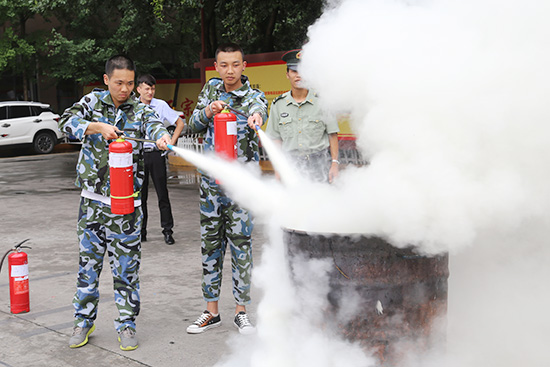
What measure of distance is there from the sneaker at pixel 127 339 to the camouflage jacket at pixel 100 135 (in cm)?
94

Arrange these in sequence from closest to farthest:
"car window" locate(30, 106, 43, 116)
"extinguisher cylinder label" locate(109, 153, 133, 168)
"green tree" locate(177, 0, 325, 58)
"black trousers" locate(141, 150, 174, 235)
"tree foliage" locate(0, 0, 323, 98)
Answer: "extinguisher cylinder label" locate(109, 153, 133, 168) → "black trousers" locate(141, 150, 174, 235) → "green tree" locate(177, 0, 325, 58) → "tree foliage" locate(0, 0, 323, 98) → "car window" locate(30, 106, 43, 116)

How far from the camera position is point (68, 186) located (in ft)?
42.9

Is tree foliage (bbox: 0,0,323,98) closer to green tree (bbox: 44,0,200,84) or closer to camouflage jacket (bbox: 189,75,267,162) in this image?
green tree (bbox: 44,0,200,84)

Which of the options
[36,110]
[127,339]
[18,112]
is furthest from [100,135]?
[36,110]

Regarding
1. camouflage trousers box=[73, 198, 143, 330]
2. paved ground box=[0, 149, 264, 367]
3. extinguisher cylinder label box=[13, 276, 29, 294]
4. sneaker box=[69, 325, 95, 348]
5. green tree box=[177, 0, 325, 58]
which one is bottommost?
A: paved ground box=[0, 149, 264, 367]

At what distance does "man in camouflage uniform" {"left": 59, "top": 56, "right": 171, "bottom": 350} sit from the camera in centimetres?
431

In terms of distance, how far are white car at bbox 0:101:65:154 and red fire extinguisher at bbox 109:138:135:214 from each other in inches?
652

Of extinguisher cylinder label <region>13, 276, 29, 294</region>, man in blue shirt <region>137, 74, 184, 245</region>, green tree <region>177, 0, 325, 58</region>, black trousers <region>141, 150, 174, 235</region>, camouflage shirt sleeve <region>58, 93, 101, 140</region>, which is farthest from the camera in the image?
green tree <region>177, 0, 325, 58</region>

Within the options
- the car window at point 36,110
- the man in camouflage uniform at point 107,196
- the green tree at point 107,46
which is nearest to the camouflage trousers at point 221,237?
the man in camouflage uniform at point 107,196

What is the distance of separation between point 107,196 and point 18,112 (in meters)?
17.7

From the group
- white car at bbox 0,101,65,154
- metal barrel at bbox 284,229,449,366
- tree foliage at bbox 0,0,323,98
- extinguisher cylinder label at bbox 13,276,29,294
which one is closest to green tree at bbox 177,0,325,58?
tree foliage at bbox 0,0,323,98

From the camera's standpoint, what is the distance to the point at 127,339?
174 inches

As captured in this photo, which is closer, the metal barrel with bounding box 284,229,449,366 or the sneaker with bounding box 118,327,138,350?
the metal barrel with bounding box 284,229,449,366

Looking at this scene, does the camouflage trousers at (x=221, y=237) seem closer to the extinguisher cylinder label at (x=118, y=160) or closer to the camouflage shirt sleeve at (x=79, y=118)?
the extinguisher cylinder label at (x=118, y=160)
